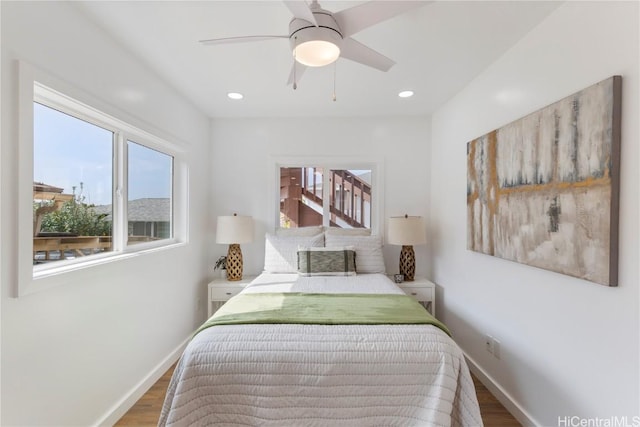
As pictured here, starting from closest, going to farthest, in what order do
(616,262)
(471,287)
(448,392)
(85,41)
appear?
(616,262) → (448,392) → (85,41) → (471,287)

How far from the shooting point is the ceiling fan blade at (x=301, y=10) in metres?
1.17

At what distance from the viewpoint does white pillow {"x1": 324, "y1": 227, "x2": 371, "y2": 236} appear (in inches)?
128

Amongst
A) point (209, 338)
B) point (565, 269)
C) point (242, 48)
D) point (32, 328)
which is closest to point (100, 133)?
point (242, 48)

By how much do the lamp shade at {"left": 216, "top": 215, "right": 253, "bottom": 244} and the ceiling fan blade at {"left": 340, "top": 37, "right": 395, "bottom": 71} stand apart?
6.49ft

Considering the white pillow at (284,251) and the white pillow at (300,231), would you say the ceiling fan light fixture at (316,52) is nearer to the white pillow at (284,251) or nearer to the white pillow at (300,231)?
the white pillow at (284,251)

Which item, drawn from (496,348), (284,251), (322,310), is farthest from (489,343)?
(284,251)

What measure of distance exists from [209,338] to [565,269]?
1830mm

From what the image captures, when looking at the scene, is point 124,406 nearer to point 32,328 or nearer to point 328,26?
point 32,328

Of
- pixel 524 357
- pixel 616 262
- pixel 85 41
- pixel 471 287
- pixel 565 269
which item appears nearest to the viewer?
pixel 616 262

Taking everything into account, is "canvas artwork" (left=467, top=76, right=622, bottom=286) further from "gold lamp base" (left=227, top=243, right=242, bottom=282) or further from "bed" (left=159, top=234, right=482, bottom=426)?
"gold lamp base" (left=227, top=243, right=242, bottom=282)

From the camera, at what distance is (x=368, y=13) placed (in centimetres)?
128

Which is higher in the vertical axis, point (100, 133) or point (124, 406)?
point (100, 133)

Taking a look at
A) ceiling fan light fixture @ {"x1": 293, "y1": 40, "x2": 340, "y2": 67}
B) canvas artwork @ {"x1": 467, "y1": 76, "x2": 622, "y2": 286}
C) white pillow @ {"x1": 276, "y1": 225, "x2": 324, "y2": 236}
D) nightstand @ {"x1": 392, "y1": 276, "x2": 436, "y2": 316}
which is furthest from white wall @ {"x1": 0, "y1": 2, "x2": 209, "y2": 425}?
canvas artwork @ {"x1": 467, "y1": 76, "x2": 622, "y2": 286}

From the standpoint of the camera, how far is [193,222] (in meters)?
3.02
